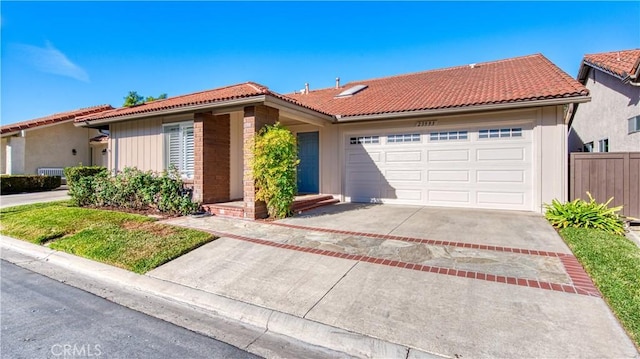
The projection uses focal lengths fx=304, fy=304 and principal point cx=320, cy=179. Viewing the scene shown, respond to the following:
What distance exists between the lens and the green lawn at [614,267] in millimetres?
3175

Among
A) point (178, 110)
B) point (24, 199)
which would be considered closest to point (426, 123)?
point (178, 110)

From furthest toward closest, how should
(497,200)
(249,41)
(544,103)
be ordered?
1. (249,41)
2. (497,200)
3. (544,103)

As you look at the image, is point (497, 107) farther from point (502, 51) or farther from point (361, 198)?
point (502, 51)

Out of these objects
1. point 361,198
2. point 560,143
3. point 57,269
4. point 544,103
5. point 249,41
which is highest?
point 249,41

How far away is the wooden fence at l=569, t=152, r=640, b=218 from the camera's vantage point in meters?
7.82

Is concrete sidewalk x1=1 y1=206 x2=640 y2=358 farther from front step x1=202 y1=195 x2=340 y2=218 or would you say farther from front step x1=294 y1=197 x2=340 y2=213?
front step x1=294 y1=197 x2=340 y2=213

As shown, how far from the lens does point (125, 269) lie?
16.4ft

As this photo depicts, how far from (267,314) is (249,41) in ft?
41.3

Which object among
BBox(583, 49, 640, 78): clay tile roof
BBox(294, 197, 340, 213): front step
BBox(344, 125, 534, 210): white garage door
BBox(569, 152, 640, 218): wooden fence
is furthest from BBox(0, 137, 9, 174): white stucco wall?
BBox(583, 49, 640, 78): clay tile roof

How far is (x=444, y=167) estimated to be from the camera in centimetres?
994

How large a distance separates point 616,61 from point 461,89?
20.4 feet

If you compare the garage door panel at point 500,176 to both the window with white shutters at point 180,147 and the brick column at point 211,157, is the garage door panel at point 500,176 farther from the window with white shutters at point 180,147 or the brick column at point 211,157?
the window with white shutters at point 180,147

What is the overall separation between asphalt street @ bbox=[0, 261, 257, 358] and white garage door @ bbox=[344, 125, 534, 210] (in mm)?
8625

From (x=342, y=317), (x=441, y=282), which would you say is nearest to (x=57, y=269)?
(x=342, y=317)
